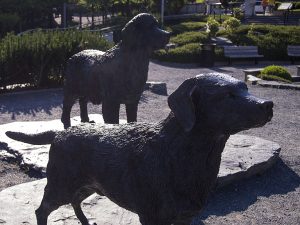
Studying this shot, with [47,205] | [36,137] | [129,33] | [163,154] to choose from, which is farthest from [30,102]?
[163,154]

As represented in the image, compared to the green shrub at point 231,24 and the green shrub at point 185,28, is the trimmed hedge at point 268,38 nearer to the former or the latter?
the green shrub at point 231,24

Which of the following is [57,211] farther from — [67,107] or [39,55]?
[39,55]

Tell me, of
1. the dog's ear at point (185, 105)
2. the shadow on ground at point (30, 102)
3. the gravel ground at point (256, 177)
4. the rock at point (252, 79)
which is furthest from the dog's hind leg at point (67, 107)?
the rock at point (252, 79)

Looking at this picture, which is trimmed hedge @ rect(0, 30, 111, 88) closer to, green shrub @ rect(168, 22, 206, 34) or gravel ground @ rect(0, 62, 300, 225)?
gravel ground @ rect(0, 62, 300, 225)

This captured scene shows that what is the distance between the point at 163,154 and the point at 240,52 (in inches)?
706

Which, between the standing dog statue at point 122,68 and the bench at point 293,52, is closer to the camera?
the standing dog statue at point 122,68

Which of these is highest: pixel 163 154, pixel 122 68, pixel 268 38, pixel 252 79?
pixel 268 38

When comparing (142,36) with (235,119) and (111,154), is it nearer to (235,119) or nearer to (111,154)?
(111,154)

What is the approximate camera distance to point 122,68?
5.37 metres

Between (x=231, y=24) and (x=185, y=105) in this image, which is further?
(x=231, y=24)

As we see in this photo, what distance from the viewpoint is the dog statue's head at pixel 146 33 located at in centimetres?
519

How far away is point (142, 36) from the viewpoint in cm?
523

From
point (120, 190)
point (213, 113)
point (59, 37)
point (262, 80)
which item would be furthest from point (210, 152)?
point (262, 80)

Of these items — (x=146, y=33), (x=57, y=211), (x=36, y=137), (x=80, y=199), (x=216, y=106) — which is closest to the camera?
(x=216, y=106)
